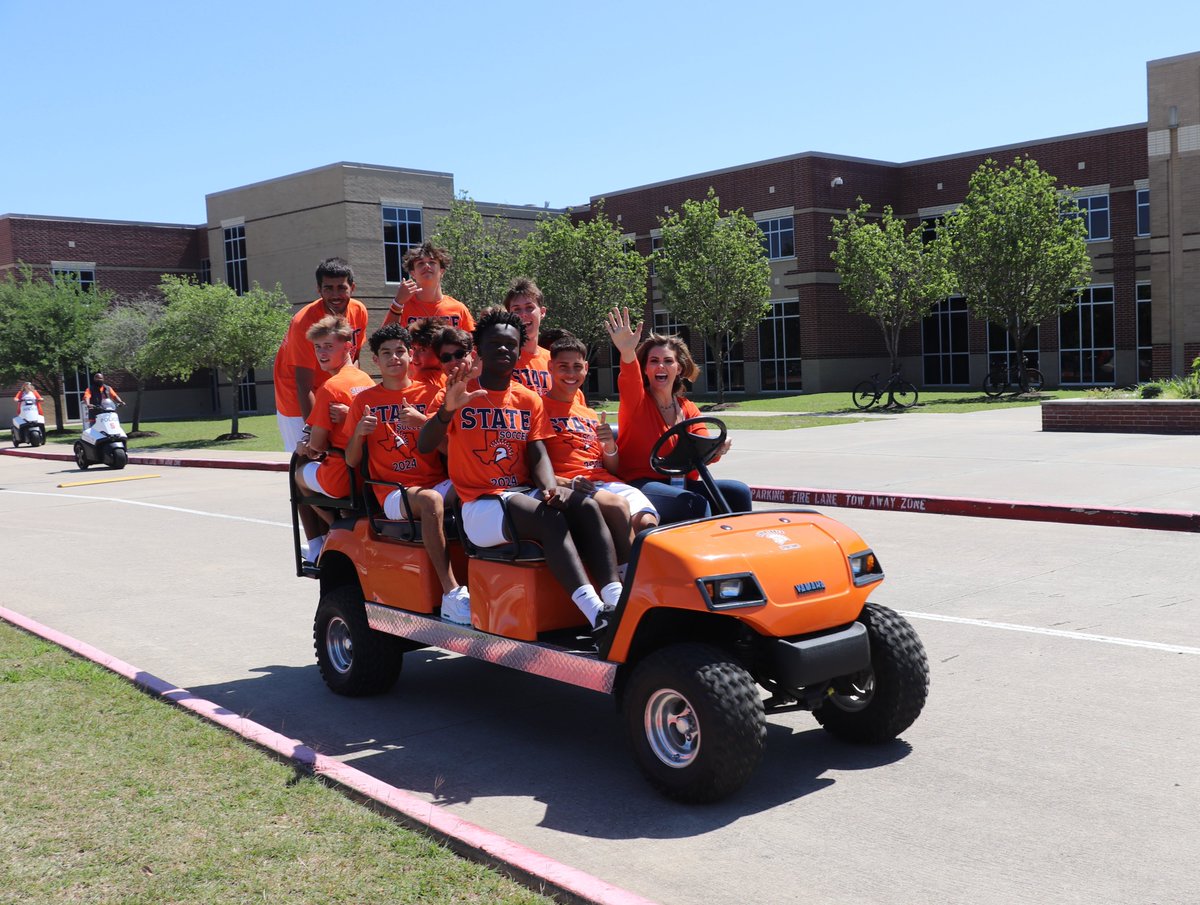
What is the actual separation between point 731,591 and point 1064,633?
11.5 feet

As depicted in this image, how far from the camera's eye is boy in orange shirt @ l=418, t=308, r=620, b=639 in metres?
5.18

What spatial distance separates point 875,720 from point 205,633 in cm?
498

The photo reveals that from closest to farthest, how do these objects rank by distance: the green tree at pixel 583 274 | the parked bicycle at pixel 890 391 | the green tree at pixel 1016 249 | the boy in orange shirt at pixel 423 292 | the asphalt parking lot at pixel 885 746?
the asphalt parking lot at pixel 885 746
the boy in orange shirt at pixel 423 292
the parked bicycle at pixel 890 391
the green tree at pixel 1016 249
the green tree at pixel 583 274

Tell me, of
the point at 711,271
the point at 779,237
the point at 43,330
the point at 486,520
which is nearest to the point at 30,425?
the point at 43,330

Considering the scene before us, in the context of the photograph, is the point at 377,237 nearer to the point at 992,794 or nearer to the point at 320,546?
the point at 320,546

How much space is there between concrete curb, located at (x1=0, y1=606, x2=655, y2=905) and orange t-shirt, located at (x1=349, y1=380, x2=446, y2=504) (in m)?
1.43

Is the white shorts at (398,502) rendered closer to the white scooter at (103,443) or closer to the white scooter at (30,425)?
the white scooter at (103,443)

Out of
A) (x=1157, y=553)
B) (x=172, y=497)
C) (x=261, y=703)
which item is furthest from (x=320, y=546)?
(x=172, y=497)

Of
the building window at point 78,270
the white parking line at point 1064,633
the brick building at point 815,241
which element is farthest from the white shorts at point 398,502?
the building window at point 78,270

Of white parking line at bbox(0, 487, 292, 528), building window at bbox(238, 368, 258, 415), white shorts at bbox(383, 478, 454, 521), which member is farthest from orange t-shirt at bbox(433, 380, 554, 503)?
building window at bbox(238, 368, 258, 415)

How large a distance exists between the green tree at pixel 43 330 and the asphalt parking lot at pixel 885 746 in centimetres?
2940

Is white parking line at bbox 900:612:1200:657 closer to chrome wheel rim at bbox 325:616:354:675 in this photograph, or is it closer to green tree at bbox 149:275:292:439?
chrome wheel rim at bbox 325:616:354:675

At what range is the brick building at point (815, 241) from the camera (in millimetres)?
33094

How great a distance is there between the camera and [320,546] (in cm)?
700
